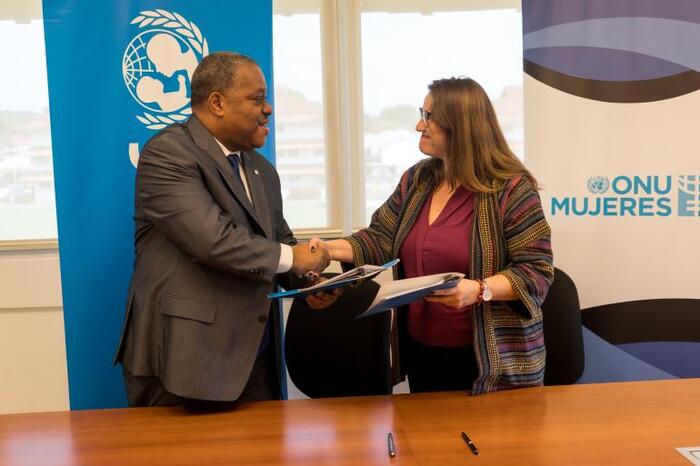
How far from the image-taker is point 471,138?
2.22m

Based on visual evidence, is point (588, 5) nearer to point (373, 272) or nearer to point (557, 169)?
point (557, 169)

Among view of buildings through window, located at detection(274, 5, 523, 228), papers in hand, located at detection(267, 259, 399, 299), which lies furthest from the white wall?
papers in hand, located at detection(267, 259, 399, 299)

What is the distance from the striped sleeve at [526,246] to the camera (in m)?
2.01

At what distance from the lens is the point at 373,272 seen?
186 centimetres

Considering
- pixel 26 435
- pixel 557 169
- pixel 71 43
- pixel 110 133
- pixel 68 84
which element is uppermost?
pixel 71 43

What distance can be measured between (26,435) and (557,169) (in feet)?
7.94

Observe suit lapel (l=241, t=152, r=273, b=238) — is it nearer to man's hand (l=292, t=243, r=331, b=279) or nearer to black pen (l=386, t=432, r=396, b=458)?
man's hand (l=292, t=243, r=331, b=279)

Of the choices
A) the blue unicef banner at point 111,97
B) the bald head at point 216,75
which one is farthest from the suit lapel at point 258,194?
the blue unicef banner at point 111,97

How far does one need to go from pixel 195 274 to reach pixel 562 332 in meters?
1.65

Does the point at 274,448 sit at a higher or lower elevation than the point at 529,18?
lower

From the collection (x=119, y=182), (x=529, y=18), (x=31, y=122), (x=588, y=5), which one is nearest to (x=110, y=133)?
(x=119, y=182)

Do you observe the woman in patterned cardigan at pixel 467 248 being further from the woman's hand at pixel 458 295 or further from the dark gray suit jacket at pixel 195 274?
the dark gray suit jacket at pixel 195 274

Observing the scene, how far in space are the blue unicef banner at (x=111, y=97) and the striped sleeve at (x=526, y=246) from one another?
49.3 inches

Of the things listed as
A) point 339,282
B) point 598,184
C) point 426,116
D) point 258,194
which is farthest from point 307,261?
point 598,184
